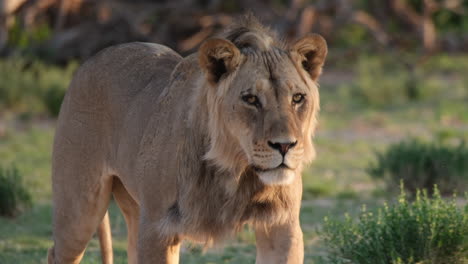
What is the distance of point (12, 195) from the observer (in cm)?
783

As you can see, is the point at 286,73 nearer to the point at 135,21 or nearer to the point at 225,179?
the point at 225,179

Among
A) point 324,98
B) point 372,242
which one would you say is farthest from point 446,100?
point 372,242

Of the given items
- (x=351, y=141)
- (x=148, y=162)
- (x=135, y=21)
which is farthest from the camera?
(x=135, y=21)

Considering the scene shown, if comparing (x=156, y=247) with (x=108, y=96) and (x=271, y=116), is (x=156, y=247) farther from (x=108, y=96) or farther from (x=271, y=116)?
(x=108, y=96)

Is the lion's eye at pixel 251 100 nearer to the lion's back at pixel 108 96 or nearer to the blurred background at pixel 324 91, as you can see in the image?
the lion's back at pixel 108 96

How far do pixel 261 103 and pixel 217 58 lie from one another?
30cm

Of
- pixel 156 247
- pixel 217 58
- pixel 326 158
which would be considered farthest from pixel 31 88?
pixel 217 58

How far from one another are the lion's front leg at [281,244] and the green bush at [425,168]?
14.4 feet

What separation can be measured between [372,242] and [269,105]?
156cm

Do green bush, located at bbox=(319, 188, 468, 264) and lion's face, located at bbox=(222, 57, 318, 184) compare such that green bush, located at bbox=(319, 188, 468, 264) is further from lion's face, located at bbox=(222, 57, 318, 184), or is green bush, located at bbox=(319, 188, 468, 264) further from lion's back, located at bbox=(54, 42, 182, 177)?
lion's back, located at bbox=(54, 42, 182, 177)

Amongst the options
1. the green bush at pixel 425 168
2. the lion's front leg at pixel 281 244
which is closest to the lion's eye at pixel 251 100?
the lion's front leg at pixel 281 244

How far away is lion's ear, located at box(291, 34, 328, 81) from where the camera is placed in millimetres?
4031

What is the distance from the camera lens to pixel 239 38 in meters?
4.10

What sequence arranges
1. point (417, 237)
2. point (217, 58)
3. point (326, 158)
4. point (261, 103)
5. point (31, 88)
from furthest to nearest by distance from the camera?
point (31, 88)
point (326, 158)
point (417, 237)
point (217, 58)
point (261, 103)
